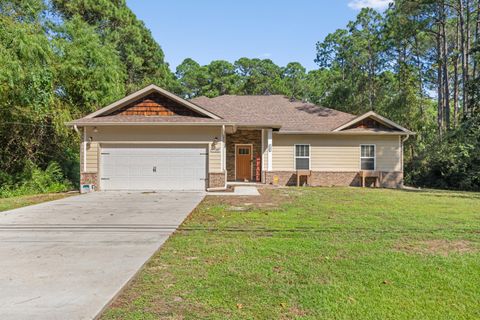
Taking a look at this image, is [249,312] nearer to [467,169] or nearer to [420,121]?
[467,169]

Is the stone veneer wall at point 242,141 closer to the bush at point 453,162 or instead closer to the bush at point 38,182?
the bush at point 38,182

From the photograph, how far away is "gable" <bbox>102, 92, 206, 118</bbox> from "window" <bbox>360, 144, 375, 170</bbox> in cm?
875

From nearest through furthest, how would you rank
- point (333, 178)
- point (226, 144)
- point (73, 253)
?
point (73, 253)
point (333, 178)
point (226, 144)

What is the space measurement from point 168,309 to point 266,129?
45.7 feet

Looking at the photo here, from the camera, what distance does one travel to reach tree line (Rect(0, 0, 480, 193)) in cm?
1452

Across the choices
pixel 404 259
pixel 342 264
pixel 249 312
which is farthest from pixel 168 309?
pixel 404 259

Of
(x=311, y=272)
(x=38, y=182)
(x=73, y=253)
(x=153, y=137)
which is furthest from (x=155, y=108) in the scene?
(x=311, y=272)

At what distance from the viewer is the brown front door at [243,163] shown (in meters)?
18.0

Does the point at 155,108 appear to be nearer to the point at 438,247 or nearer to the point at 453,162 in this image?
the point at 438,247

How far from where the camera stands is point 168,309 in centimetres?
312

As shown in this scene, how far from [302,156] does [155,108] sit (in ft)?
25.0

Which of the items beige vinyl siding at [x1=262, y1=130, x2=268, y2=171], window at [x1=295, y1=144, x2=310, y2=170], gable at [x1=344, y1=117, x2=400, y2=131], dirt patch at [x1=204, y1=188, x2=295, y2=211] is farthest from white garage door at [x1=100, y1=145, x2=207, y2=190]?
gable at [x1=344, y1=117, x2=400, y2=131]

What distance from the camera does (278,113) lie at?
19.0 meters

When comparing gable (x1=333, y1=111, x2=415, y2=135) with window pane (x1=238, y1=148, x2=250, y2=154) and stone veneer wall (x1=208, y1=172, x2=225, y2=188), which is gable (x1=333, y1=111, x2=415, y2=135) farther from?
stone veneer wall (x1=208, y1=172, x2=225, y2=188)
